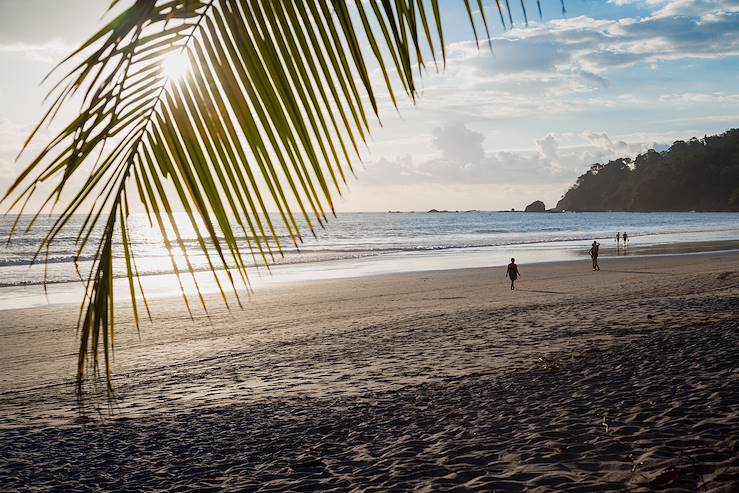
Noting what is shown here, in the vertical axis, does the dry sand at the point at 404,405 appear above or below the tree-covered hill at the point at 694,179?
below

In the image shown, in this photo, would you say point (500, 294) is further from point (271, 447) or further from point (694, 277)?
point (271, 447)

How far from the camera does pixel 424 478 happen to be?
4.90 meters

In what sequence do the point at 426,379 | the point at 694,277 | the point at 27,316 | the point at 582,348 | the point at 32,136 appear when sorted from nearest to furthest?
the point at 32,136
the point at 426,379
the point at 582,348
the point at 27,316
the point at 694,277

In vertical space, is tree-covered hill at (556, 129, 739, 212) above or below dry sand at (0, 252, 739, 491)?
above

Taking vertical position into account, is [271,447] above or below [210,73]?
below

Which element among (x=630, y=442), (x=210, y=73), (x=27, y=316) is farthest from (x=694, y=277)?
(x=210, y=73)

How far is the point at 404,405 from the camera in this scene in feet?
23.4

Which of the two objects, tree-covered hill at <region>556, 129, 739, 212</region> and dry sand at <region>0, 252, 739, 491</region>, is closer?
dry sand at <region>0, 252, 739, 491</region>

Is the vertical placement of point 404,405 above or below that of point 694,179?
below

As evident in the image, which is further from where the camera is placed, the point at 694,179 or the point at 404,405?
the point at 694,179

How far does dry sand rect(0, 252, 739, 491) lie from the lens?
4.95 m

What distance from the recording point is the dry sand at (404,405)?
195 inches

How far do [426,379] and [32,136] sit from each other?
25.4ft

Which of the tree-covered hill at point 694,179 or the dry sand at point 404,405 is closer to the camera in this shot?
the dry sand at point 404,405
